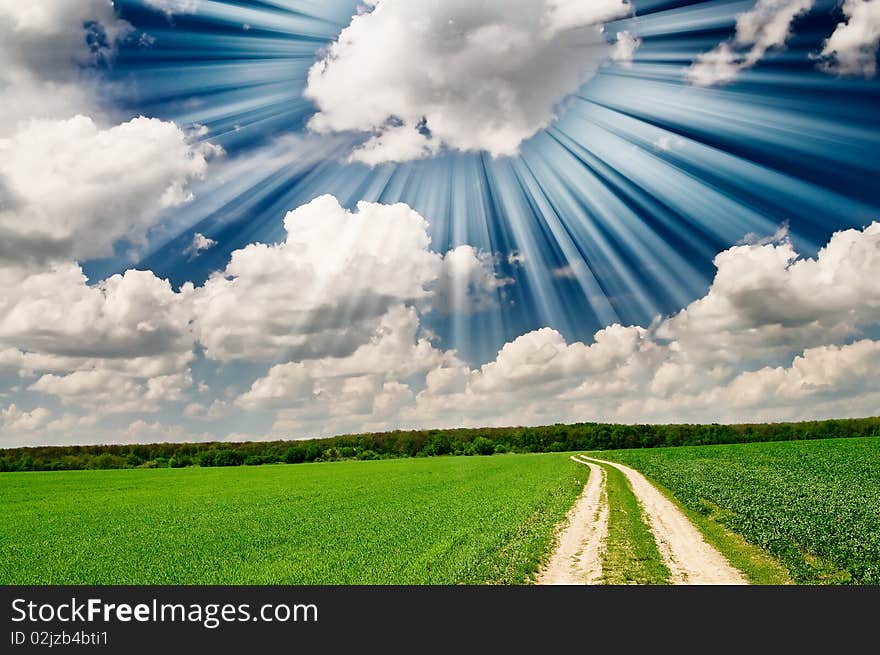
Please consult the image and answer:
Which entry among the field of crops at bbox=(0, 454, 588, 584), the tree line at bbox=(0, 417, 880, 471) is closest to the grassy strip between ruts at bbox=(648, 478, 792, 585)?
the field of crops at bbox=(0, 454, 588, 584)

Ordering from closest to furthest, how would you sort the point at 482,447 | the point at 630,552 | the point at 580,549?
1. the point at 630,552
2. the point at 580,549
3. the point at 482,447

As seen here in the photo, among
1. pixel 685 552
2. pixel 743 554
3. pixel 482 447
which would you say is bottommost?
pixel 482 447

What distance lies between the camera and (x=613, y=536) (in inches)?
947

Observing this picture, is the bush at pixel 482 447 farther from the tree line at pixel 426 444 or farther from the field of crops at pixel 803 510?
the field of crops at pixel 803 510

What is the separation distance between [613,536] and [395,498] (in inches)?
905

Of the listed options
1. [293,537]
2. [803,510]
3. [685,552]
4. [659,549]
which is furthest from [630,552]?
[293,537]

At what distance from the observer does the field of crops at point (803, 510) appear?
1823 centimetres

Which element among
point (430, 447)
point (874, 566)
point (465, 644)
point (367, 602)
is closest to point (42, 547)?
point (367, 602)

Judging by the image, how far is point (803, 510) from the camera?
1046 inches

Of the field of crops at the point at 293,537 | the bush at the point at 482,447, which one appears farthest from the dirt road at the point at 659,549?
the bush at the point at 482,447

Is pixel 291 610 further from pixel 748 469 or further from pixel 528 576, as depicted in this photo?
pixel 748 469

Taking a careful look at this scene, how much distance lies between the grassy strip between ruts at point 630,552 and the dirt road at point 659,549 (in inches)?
9.7

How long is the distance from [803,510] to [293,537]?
21.3 m

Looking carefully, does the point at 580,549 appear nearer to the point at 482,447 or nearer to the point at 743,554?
the point at 743,554
